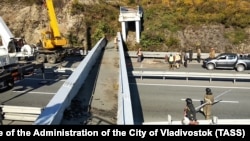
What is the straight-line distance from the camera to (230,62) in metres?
26.8

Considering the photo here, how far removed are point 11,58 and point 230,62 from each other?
1556 centimetres

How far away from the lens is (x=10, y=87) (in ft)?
60.1

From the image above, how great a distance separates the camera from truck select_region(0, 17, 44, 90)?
59.5 ft

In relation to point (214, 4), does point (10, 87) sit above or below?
below

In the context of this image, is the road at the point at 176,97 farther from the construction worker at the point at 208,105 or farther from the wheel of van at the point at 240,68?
the wheel of van at the point at 240,68

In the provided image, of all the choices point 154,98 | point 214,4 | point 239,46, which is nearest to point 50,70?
point 154,98

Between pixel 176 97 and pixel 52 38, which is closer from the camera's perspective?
pixel 176 97

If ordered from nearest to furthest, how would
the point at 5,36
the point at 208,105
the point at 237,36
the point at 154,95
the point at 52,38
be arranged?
the point at 208,105
the point at 154,95
the point at 5,36
the point at 52,38
the point at 237,36

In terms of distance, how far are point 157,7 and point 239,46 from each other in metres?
10.1

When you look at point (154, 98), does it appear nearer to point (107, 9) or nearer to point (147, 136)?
point (147, 136)

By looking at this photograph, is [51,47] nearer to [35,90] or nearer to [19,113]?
[35,90]

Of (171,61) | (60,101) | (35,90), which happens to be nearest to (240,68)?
(171,61)

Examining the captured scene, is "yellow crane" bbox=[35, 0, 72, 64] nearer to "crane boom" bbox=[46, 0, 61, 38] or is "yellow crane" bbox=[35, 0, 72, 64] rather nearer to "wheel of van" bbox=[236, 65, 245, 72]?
"crane boom" bbox=[46, 0, 61, 38]

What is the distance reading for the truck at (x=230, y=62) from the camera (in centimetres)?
2653
